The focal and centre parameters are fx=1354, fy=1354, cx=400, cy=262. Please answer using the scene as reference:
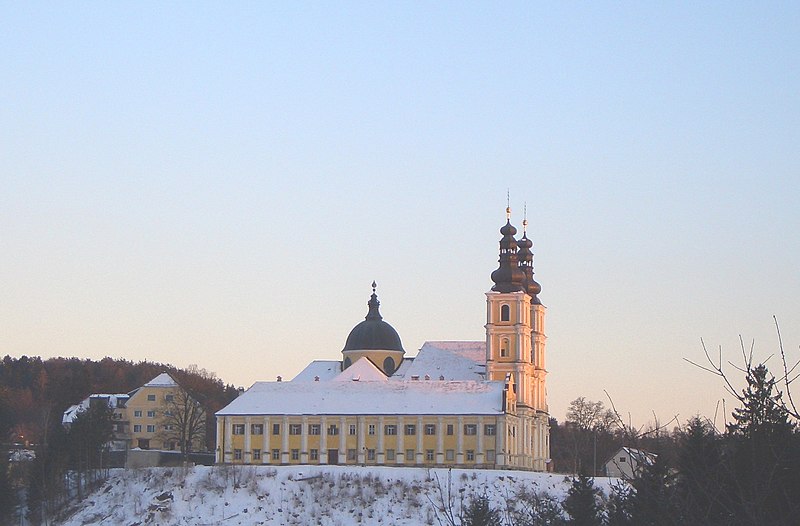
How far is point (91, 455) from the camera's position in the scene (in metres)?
75.6

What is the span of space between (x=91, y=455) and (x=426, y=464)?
20029mm

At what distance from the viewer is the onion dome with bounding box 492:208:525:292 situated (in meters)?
94.5

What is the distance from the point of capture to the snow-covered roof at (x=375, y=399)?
8412 centimetres

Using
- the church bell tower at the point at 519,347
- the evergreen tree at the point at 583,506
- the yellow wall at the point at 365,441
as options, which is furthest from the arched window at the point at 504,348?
the evergreen tree at the point at 583,506

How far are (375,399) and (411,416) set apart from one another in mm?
3101

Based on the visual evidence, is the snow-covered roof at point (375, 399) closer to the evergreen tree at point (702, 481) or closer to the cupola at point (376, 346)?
the cupola at point (376, 346)

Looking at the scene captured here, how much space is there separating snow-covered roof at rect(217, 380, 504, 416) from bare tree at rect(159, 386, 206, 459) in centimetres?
800

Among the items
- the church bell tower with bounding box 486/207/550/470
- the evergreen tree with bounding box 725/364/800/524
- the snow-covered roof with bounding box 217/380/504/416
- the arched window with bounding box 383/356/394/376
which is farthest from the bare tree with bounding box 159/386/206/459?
the evergreen tree with bounding box 725/364/800/524

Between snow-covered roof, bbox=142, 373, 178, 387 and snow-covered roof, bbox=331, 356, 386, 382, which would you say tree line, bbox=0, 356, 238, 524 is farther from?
snow-covered roof, bbox=331, 356, 386, 382

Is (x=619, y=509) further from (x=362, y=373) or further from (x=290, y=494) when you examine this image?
(x=362, y=373)

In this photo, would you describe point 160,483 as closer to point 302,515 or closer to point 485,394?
point 302,515

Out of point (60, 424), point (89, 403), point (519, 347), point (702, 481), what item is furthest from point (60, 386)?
point (702, 481)

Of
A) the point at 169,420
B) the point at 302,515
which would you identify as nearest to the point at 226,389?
the point at 169,420

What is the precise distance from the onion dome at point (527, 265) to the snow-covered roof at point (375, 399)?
14.4m
